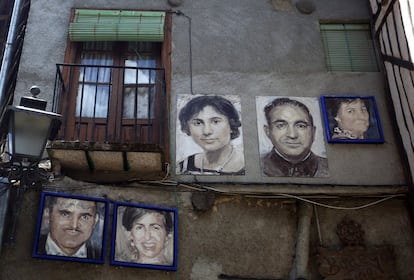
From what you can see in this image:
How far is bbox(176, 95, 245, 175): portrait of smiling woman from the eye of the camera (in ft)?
21.9

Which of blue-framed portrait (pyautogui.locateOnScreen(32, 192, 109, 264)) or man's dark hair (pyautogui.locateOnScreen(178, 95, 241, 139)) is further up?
man's dark hair (pyautogui.locateOnScreen(178, 95, 241, 139))

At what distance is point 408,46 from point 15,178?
521cm

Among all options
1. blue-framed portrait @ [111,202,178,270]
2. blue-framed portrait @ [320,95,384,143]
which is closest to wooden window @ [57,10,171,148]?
blue-framed portrait @ [111,202,178,270]

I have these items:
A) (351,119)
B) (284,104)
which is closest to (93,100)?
(284,104)

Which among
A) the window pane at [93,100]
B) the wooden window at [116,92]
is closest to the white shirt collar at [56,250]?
the wooden window at [116,92]

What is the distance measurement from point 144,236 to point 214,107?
84.0 inches

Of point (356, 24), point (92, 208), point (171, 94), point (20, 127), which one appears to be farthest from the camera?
point (356, 24)

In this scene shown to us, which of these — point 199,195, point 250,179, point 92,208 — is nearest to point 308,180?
point 250,179

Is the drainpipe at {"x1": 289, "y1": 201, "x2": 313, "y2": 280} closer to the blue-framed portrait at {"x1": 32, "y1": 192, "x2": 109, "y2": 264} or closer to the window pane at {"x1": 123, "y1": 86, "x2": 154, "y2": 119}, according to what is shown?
the blue-framed portrait at {"x1": 32, "y1": 192, "x2": 109, "y2": 264}

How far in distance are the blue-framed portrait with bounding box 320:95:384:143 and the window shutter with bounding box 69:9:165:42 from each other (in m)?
2.75

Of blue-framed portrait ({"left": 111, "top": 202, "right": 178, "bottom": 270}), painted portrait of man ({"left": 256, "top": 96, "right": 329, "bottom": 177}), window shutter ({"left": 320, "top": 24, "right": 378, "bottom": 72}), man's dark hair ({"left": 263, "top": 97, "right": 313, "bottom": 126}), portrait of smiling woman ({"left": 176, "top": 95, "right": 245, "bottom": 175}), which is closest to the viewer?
blue-framed portrait ({"left": 111, "top": 202, "right": 178, "bottom": 270})

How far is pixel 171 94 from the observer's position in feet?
23.6

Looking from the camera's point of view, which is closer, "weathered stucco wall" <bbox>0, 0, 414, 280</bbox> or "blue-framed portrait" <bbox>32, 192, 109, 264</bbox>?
"blue-framed portrait" <bbox>32, 192, 109, 264</bbox>

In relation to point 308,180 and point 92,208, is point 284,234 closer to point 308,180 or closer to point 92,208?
point 308,180
